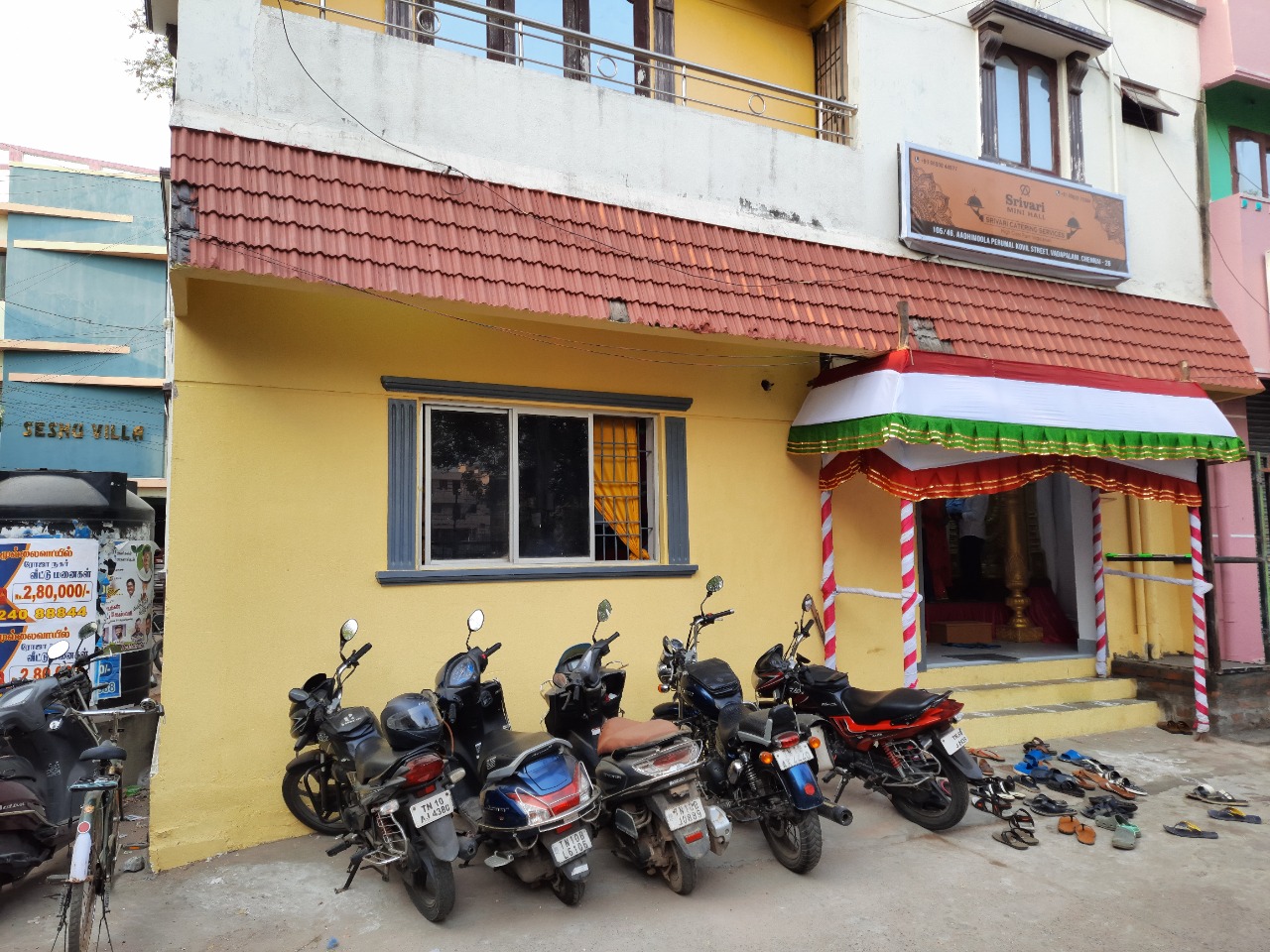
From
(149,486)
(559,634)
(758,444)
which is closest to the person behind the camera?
(559,634)

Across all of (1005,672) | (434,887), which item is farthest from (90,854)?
(1005,672)

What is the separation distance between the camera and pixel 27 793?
432 centimetres

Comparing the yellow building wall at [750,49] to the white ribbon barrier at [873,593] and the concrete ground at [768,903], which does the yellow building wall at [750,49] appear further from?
the concrete ground at [768,903]

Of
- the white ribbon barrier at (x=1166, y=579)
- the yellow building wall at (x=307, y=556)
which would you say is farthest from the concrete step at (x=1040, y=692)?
the yellow building wall at (x=307, y=556)

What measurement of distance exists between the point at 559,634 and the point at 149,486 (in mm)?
17111

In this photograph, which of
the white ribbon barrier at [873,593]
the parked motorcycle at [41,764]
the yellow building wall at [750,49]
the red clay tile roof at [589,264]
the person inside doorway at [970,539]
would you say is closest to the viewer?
the parked motorcycle at [41,764]

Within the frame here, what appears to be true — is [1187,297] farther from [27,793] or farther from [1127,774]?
[27,793]

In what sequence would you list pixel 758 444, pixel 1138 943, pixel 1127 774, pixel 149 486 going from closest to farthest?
1. pixel 1138 943
2. pixel 1127 774
3. pixel 758 444
4. pixel 149 486

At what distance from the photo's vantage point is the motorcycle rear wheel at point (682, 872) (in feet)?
15.0

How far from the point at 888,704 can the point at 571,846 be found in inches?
89.3

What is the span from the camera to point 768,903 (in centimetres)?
456

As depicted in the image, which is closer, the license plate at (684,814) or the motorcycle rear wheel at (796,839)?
the license plate at (684,814)

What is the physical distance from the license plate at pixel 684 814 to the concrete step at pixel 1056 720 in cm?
384

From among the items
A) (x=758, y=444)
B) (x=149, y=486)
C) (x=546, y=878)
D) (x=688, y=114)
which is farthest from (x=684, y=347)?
(x=149, y=486)
